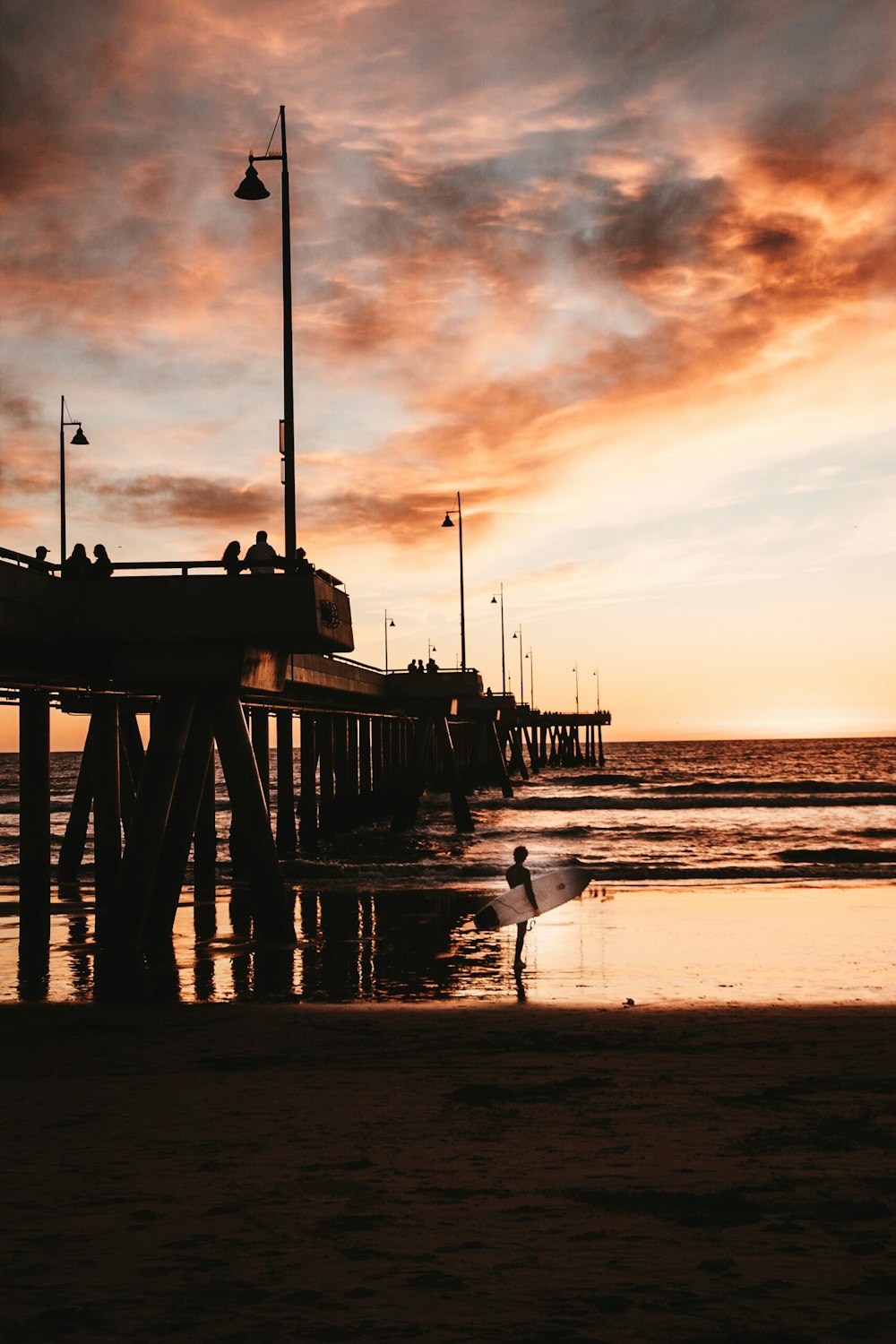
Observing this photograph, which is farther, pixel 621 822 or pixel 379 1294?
pixel 621 822

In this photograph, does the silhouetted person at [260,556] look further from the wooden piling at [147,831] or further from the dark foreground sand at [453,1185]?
the dark foreground sand at [453,1185]

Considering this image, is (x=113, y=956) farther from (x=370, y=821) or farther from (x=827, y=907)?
(x=370, y=821)

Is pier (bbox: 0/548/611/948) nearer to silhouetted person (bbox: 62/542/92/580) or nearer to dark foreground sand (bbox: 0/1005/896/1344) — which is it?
silhouetted person (bbox: 62/542/92/580)

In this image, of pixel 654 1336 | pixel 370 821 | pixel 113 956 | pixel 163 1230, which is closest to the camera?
pixel 654 1336

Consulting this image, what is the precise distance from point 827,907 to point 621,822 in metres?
29.3

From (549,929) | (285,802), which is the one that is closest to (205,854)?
(549,929)

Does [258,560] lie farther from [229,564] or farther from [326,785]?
[326,785]

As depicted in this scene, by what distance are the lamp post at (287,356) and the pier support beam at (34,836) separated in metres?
4.69

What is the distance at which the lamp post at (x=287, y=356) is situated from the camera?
17.8 m

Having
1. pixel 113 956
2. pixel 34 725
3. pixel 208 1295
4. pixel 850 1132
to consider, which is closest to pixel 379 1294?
pixel 208 1295

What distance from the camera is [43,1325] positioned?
17.6ft

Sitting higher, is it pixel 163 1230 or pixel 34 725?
pixel 34 725

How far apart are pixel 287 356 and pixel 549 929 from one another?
32.8 ft

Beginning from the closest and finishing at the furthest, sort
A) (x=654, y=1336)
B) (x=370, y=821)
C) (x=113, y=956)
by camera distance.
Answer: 1. (x=654, y=1336)
2. (x=113, y=956)
3. (x=370, y=821)
